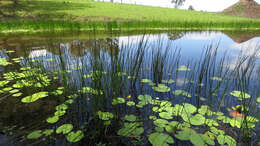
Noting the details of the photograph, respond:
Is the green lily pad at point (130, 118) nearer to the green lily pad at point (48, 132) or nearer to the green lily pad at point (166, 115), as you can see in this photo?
the green lily pad at point (166, 115)

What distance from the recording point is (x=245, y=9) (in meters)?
27.5

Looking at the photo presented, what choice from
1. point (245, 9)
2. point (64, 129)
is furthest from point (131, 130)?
point (245, 9)

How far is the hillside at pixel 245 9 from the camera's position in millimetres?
26453

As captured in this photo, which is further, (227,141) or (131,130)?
(131,130)

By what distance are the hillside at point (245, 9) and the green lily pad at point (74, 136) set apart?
35.4 m

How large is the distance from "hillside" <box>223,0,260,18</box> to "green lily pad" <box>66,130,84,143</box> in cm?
3537

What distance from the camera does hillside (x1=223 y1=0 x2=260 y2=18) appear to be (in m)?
26.5

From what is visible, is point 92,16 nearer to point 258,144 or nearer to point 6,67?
point 6,67

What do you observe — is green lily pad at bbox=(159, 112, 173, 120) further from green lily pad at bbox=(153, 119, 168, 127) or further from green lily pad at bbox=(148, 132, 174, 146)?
green lily pad at bbox=(148, 132, 174, 146)

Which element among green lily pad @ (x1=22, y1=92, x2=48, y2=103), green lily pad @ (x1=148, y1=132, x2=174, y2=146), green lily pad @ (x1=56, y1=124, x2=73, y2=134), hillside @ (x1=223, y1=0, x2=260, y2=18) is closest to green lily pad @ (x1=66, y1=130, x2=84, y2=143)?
green lily pad @ (x1=56, y1=124, x2=73, y2=134)

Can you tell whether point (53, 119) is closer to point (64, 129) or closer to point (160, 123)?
point (64, 129)

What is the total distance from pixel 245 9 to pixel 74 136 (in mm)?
38095

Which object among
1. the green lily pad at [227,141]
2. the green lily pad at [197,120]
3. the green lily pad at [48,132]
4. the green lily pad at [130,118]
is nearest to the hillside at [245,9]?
the green lily pad at [197,120]

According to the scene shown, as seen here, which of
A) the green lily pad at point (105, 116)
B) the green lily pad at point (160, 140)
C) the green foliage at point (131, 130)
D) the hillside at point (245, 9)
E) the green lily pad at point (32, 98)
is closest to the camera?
the green lily pad at point (160, 140)
